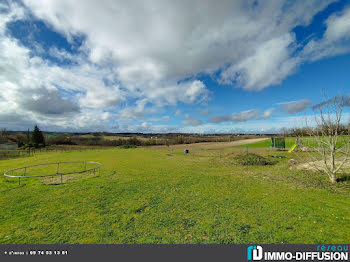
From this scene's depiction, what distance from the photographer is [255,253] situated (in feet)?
13.8

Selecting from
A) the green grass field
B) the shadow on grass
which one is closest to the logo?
the green grass field

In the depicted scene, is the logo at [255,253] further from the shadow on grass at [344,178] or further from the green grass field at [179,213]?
the shadow on grass at [344,178]

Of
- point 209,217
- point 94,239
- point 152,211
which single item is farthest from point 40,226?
point 209,217

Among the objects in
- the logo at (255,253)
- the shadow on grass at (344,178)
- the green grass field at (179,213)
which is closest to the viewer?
the logo at (255,253)

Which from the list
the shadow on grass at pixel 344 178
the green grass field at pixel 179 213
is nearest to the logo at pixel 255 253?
the green grass field at pixel 179 213

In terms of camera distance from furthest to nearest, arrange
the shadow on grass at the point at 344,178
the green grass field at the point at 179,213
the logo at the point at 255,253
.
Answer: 1. the shadow on grass at the point at 344,178
2. the green grass field at the point at 179,213
3. the logo at the point at 255,253

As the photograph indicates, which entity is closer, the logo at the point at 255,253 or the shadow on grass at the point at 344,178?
the logo at the point at 255,253

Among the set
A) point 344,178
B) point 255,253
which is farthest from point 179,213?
point 344,178

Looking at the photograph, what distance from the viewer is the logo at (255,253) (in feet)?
13.7

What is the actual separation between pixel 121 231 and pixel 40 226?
320 cm

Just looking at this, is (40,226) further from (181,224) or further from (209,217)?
(209,217)

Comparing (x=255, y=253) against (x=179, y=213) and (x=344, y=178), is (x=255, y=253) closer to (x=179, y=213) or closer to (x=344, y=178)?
(x=179, y=213)

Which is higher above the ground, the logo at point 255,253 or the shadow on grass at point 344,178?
the shadow on grass at point 344,178

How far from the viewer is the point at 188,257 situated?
4105 millimetres
